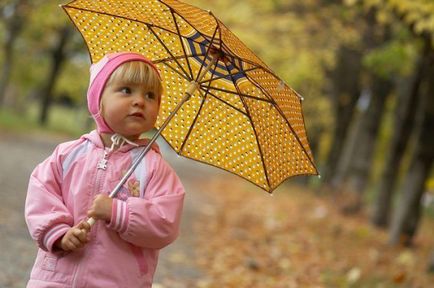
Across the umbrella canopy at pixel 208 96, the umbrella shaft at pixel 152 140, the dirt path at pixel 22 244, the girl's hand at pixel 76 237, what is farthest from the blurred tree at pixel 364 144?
the girl's hand at pixel 76 237

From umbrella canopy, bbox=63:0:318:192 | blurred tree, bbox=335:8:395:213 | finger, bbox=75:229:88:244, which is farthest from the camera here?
blurred tree, bbox=335:8:395:213

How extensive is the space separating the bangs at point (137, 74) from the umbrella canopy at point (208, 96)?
57 cm

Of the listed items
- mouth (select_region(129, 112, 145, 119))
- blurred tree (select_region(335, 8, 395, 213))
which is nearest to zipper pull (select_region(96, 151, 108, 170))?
mouth (select_region(129, 112, 145, 119))

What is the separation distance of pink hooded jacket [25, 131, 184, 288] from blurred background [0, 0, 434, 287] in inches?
118

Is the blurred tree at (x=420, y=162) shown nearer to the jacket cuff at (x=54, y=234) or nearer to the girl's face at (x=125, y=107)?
the girl's face at (x=125, y=107)

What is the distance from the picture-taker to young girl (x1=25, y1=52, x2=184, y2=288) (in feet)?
10.2

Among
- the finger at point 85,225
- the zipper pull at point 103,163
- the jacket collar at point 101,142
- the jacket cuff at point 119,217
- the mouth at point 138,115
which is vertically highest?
the mouth at point 138,115

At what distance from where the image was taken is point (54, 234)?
310 centimetres

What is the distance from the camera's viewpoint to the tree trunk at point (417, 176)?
34.9ft

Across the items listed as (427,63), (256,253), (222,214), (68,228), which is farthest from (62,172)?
(222,214)

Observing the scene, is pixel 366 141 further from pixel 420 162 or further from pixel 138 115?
pixel 138 115

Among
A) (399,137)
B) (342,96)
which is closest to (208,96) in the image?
(399,137)

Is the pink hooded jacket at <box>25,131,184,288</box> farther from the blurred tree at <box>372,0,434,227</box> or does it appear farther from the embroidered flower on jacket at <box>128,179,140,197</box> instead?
the blurred tree at <box>372,0,434,227</box>

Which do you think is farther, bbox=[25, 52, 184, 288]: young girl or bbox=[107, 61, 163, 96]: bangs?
bbox=[107, 61, 163, 96]: bangs
